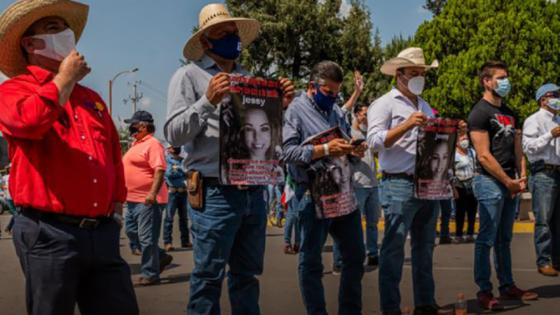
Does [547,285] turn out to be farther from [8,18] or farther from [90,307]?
[8,18]

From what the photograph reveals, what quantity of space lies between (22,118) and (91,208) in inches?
20.5

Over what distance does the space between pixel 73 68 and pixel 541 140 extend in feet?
19.9

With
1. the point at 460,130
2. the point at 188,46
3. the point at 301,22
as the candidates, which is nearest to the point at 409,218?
the point at 460,130

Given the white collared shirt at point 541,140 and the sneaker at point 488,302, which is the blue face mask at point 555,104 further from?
the sneaker at point 488,302

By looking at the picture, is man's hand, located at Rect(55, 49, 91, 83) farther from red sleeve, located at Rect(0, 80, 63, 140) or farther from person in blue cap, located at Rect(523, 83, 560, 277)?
person in blue cap, located at Rect(523, 83, 560, 277)

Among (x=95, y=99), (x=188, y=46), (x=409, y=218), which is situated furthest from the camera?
(x=409, y=218)

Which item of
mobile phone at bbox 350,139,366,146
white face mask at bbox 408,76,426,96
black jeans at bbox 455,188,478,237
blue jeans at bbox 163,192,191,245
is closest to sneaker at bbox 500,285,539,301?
white face mask at bbox 408,76,426,96

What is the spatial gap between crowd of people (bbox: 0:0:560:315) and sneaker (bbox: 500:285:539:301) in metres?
Answer: 0.01

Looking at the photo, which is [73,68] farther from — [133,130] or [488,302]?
[133,130]

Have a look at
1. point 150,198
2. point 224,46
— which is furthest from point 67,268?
point 150,198

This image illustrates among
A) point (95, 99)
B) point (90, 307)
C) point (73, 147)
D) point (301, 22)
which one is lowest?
point (90, 307)

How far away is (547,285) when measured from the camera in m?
7.97

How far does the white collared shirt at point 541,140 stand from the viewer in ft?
27.1

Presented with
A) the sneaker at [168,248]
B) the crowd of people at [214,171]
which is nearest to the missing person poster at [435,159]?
the crowd of people at [214,171]
